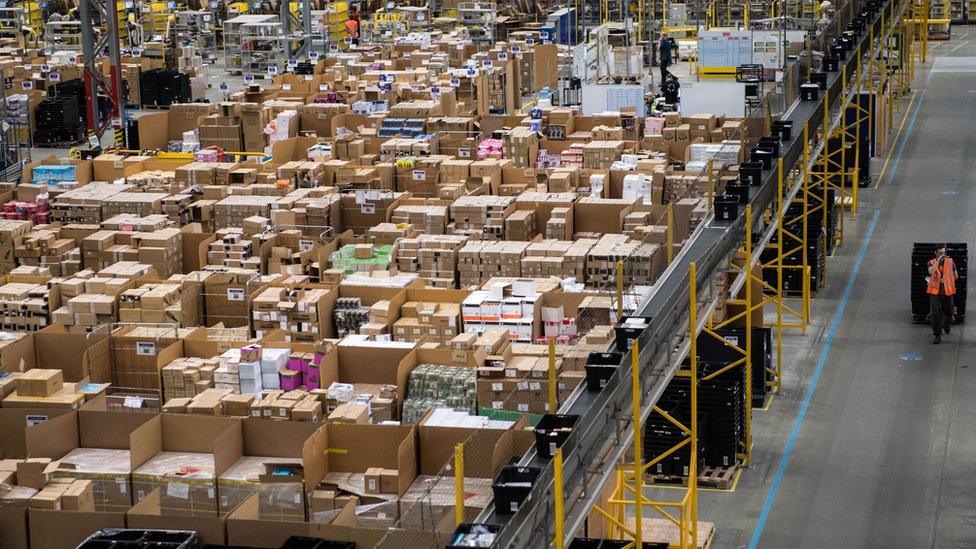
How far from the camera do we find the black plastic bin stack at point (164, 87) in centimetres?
3594

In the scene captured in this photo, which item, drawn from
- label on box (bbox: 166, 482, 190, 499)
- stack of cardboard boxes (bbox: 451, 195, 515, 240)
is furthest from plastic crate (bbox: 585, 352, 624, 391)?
stack of cardboard boxes (bbox: 451, 195, 515, 240)

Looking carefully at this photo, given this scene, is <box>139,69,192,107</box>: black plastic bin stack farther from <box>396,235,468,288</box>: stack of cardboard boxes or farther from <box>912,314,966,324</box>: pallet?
<box>912,314,966,324</box>: pallet

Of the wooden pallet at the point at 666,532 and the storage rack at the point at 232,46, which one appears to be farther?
the storage rack at the point at 232,46

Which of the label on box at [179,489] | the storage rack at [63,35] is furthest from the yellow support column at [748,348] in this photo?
the storage rack at [63,35]

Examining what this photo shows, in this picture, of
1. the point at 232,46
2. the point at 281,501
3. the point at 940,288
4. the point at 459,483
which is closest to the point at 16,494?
the point at 281,501

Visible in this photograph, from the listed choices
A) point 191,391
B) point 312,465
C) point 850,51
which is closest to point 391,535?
point 312,465

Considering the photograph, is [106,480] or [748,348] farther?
[748,348]

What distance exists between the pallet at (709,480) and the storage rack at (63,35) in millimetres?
28401

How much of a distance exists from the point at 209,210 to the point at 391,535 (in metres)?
11.1

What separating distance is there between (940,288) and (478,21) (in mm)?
22176

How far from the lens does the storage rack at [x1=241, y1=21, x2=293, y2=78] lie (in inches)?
1495

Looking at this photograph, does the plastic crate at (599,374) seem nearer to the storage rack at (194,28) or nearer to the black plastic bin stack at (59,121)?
the black plastic bin stack at (59,121)

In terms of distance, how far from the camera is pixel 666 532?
46.8 feet

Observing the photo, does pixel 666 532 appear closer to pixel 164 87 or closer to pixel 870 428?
pixel 870 428
